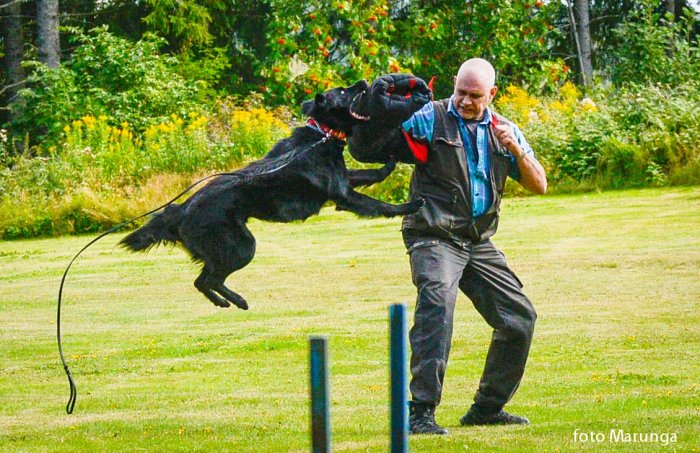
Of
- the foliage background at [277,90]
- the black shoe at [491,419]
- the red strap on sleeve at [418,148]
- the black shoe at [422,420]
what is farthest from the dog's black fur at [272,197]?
the foliage background at [277,90]

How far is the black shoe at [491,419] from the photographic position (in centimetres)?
619

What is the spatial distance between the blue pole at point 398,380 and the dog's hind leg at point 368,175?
104 inches

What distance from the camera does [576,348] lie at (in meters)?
9.24

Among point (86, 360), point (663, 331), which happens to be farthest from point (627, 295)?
point (86, 360)

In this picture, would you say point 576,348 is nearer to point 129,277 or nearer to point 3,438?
point 3,438

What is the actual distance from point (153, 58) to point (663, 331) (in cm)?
1520

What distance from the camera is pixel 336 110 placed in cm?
536

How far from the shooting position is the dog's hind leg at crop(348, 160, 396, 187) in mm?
5637

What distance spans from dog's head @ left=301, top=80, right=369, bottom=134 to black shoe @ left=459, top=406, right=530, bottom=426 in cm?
183

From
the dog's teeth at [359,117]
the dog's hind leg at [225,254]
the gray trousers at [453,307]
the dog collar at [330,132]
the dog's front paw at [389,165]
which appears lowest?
the gray trousers at [453,307]

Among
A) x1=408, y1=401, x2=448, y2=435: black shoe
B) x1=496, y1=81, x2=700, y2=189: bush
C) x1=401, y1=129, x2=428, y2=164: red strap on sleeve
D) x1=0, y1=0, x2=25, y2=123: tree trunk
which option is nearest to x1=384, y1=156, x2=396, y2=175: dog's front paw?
x1=401, y1=129, x2=428, y2=164: red strap on sleeve

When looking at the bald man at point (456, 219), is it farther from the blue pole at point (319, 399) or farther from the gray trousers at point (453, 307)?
the blue pole at point (319, 399)

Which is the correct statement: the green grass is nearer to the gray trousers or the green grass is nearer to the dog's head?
the gray trousers

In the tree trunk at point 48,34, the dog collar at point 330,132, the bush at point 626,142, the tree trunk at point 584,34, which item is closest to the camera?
the dog collar at point 330,132
